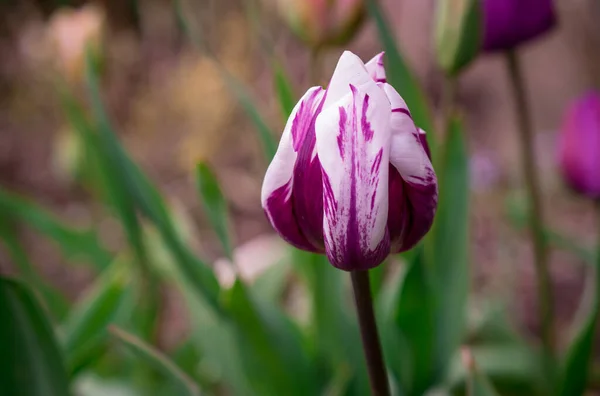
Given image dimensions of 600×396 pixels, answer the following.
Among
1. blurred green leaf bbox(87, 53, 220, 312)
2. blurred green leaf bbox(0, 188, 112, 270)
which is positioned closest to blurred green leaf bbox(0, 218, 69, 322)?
blurred green leaf bbox(0, 188, 112, 270)

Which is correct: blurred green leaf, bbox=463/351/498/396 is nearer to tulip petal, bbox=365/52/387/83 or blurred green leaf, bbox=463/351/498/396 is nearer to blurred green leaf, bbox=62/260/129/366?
tulip petal, bbox=365/52/387/83

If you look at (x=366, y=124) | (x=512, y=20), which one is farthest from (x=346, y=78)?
(x=512, y=20)

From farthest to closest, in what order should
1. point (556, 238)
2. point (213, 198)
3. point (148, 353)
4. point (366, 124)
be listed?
1. point (556, 238)
2. point (213, 198)
3. point (148, 353)
4. point (366, 124)

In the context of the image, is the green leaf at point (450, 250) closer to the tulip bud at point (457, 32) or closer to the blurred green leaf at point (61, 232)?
the tulip bud at point (457, 32)

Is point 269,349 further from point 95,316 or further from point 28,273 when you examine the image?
point 28,273

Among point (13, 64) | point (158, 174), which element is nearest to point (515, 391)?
point (158, 174)
